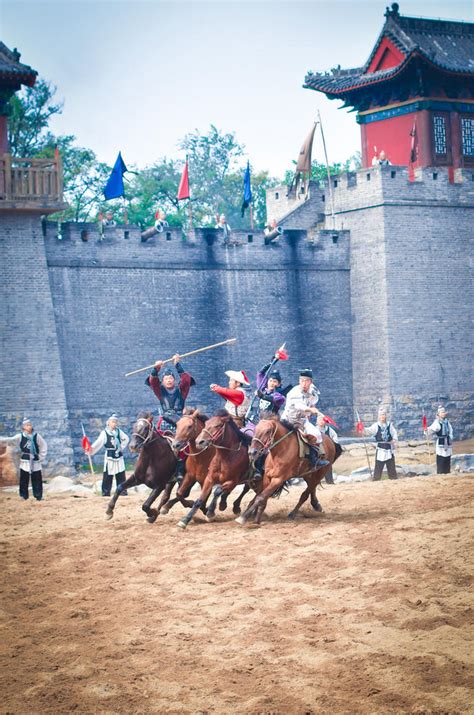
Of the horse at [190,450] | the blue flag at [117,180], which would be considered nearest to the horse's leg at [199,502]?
the horse at [190,450]

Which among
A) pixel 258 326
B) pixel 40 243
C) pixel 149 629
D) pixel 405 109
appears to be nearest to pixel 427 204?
pixel 405 109

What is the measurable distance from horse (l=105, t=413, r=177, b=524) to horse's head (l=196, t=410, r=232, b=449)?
31.0 inches

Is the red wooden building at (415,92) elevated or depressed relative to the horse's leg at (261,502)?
elevated

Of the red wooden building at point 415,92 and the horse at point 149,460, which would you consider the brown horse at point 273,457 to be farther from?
the red wooden building at point 415,92

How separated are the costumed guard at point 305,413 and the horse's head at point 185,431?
3.88ft

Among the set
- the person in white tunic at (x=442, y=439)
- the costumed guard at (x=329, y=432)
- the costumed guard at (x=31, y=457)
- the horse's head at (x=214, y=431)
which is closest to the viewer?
the horse's head at (x=214, y=431)

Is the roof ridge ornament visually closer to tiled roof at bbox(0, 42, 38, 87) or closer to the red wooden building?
the red wooden building

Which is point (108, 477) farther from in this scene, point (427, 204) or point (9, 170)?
point (427, 204)

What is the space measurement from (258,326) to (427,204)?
5.75 meters

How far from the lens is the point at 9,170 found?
86.6 feet

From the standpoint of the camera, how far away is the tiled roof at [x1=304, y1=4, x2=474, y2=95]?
33.6 metres

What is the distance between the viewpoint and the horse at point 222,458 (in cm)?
1620

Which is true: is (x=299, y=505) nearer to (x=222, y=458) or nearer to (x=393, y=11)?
(x=222, y=458)

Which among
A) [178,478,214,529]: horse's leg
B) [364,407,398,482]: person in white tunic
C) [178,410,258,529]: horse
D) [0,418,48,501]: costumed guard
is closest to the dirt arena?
[178,478,214,529]: horse's leg
